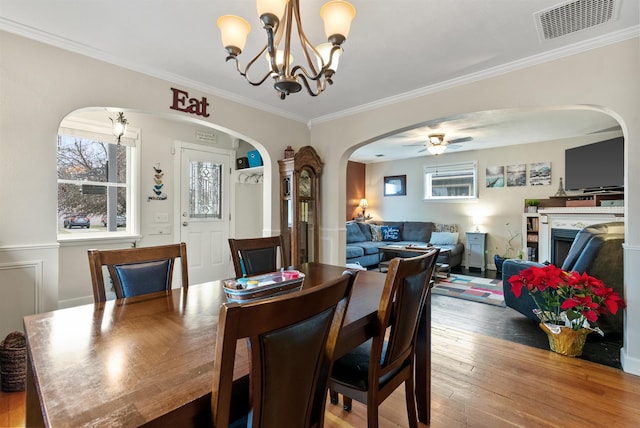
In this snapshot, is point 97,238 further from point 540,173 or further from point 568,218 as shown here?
point 540,173

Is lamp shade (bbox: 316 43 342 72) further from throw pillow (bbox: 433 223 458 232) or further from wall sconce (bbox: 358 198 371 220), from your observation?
wall sconce (bbox: 358 198 371 220)

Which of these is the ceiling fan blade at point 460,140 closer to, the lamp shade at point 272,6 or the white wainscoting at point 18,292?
the lamp shade at point 272,6

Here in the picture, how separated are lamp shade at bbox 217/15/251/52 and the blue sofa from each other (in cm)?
417

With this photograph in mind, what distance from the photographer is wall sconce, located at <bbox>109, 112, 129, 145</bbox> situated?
3455 mm

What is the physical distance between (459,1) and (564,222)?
4.50 m

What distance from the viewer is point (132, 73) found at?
102 inches

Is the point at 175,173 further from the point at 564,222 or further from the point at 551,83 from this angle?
the point at 564,222

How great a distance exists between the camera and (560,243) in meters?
4.75

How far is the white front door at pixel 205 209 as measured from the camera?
4.27m

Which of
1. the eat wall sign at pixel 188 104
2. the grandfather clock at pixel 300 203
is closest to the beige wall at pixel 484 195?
the grandfather clock at pixel 300 203

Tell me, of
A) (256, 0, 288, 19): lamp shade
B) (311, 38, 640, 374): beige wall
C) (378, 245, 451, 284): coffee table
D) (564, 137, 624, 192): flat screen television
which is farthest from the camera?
(378, 245, 451, 284): coffee table

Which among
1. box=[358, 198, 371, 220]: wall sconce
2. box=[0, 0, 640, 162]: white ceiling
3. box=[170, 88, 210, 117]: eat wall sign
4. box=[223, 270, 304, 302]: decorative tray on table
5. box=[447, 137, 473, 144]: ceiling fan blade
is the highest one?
box=[447, 137, 473, 144]: ceiling fan blade

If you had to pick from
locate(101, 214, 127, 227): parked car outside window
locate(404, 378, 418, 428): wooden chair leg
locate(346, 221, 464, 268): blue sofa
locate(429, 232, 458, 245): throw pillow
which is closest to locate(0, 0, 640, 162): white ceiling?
locate(101, 214, 127, 227): parked car outside window

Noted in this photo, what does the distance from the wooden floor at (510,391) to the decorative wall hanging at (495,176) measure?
391 centimetres
